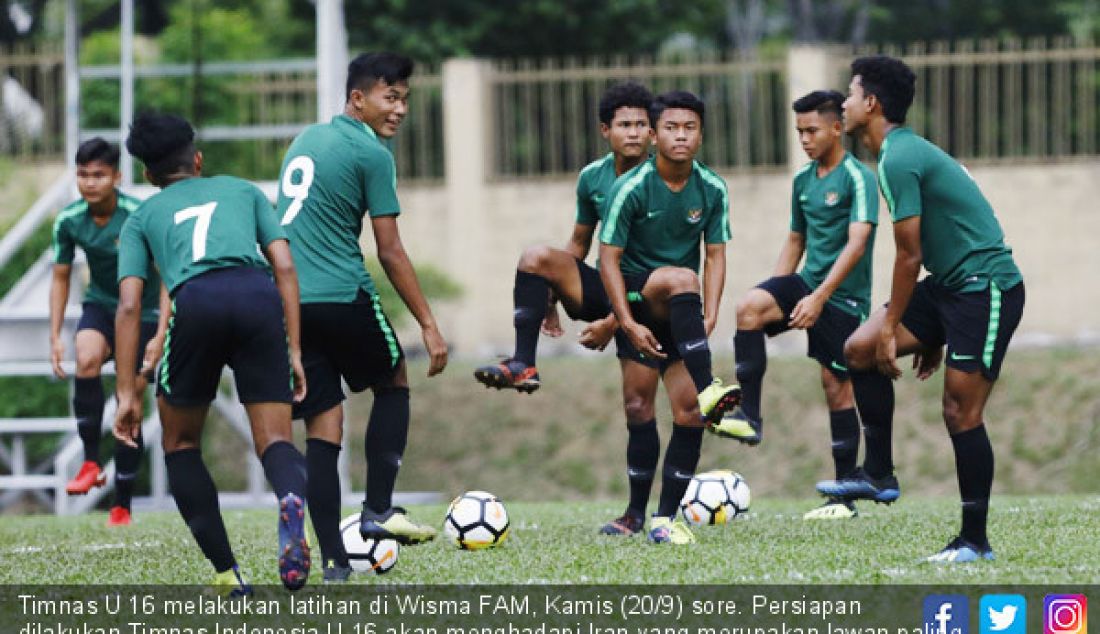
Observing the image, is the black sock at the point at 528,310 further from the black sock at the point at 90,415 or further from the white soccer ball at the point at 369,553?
the black sock at the point at 90,415

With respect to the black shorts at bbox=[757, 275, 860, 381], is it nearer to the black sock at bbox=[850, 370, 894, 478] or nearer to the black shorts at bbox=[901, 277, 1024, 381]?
the black sock at bbox=[850, 370, 894, 478]

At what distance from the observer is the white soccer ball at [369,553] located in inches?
298

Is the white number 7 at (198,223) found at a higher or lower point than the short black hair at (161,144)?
lower

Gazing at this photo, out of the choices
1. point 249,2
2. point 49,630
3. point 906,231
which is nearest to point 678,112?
point 906,231

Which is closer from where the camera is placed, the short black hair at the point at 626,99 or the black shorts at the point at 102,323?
the short black hair at the point at 626,99

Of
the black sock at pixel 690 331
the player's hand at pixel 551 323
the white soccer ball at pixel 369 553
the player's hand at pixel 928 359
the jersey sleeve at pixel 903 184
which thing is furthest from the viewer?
the player's hand at pixel 551 323

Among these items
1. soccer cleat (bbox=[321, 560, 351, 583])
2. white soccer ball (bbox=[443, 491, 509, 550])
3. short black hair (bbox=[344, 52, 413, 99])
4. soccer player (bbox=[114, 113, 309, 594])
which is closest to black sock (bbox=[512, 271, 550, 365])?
white soccer ball (bbox=[443, 491, 509, 550])

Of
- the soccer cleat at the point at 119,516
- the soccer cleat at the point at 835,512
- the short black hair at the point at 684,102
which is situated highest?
the short black hair at the point at 684,102

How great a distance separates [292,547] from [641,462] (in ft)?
11.0

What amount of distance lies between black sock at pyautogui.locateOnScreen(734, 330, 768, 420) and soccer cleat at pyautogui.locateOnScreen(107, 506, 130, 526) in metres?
3.84

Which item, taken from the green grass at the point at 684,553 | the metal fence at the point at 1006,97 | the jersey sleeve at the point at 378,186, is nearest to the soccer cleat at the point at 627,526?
the green grass at the point at 684,553

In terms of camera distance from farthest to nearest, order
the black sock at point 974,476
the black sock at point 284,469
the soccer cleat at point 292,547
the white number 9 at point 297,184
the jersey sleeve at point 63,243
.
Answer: the jersey sleeve at point 63,243 < the white number 9 at point 297,184 < the black sock at point 974,476 < the black sock at point 284,469 < the soccer cleat at point 292,547

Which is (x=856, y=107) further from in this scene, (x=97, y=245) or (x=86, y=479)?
(x=86, y=479)

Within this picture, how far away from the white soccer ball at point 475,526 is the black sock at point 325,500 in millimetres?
1276
